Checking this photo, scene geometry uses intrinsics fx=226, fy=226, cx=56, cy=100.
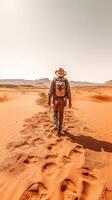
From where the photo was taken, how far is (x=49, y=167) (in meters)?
4.47

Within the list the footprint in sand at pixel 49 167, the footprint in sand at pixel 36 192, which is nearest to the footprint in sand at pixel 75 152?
the footprint in sand at pixel 49 167

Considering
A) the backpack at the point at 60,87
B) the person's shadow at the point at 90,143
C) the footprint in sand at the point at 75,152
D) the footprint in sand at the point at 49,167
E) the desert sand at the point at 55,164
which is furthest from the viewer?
the backpack at the point at 60,87

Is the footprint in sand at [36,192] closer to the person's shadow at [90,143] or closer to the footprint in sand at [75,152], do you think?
the footprint in sand at [75,152]

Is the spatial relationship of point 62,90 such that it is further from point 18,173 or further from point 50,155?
point 18,173

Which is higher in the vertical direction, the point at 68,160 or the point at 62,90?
the point at 62,90

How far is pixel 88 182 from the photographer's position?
3.84m

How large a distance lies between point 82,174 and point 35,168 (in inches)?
36.3

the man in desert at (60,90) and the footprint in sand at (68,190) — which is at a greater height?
the man in desert at (60,90)

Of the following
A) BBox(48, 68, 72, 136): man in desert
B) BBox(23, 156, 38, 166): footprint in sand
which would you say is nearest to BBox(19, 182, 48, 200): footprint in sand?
BBox(23, 156, 38, 166): footprint in sand

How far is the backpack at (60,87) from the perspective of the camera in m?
6.75

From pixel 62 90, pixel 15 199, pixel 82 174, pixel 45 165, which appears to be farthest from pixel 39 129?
pixel 15 199

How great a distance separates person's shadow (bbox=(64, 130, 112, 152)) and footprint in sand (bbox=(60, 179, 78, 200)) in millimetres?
1918

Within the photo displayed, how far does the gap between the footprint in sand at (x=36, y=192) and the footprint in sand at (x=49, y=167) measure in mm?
534

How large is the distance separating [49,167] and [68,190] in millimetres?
962
